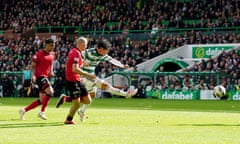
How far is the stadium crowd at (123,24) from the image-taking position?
44.4 meters

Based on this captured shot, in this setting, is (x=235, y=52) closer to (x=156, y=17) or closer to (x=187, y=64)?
(x=187, y=64)

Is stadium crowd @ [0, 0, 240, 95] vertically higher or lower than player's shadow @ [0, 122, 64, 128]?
higher

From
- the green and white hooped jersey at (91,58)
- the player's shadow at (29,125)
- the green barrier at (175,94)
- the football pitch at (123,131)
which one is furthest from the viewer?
the green barrier at (175,94)

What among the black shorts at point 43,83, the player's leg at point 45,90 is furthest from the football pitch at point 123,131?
the black shorts at point 43,83

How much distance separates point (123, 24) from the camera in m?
51.7

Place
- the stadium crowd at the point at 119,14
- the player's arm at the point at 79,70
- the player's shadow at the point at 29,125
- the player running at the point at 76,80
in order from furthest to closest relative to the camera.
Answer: the stadium crowd at the point at 119,14
the player running at the point at 76,80
the player's arm at the point at 79,70
the player's shadow at the point at 29,125

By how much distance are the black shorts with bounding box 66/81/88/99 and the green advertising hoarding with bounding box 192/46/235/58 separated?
24.9m

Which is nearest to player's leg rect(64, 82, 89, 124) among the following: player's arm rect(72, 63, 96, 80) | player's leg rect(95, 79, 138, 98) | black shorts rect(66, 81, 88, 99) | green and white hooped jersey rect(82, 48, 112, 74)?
black shorts rect(66, 81, 88, 99)

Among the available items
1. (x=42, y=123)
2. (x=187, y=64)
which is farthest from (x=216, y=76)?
(x=42, y=123)

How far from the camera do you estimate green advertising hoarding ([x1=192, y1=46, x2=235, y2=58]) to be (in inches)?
1686

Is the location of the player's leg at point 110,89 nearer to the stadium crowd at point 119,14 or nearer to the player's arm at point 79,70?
the player's arm at point 79,70

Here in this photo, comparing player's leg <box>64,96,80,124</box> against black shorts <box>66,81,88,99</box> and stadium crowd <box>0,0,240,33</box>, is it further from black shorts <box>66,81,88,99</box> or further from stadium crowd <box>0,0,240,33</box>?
stadium crowd <box>0,0,240,33</box>

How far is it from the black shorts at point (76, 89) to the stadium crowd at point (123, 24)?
20.3m

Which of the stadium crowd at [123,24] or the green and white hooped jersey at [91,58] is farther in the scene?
the stadium crowd at [123,24]
